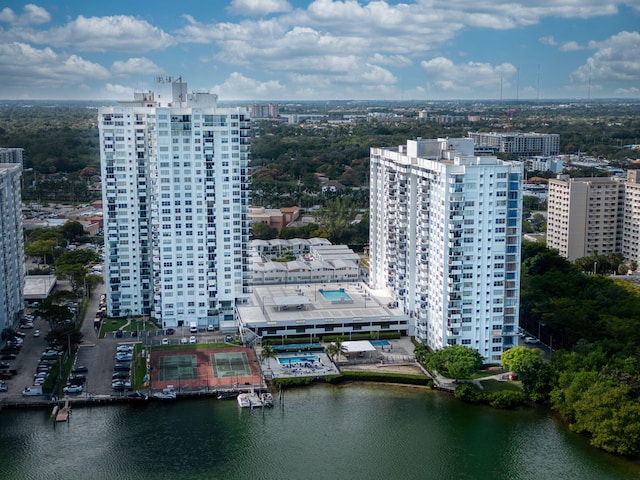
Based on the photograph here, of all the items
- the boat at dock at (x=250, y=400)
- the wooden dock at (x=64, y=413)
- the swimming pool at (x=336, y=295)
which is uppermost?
the swimming pool at (x=336, y=295)

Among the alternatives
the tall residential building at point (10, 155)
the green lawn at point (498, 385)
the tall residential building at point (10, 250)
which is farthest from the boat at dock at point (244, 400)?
the tall residential building at point (10, 155)

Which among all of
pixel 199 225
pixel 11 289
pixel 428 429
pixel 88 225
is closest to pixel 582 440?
pixel 428 429

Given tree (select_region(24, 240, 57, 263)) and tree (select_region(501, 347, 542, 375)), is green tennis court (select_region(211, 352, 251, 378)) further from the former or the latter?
tree (select_region(24, 240, 57, 263))

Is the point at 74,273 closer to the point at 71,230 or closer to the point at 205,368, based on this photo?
the point at 205,368

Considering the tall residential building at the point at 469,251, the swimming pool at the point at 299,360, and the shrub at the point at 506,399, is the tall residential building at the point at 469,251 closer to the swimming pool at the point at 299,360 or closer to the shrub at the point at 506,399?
the shrub at the point at 506,399

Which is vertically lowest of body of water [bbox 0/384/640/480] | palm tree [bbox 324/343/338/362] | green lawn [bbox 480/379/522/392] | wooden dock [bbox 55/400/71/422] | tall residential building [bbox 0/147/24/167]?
body of water [bbox 0/384/640/480]

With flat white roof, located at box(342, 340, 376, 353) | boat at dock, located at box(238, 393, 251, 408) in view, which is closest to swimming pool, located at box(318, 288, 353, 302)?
flat white roof, located at box(342, 340, 376, 353)
